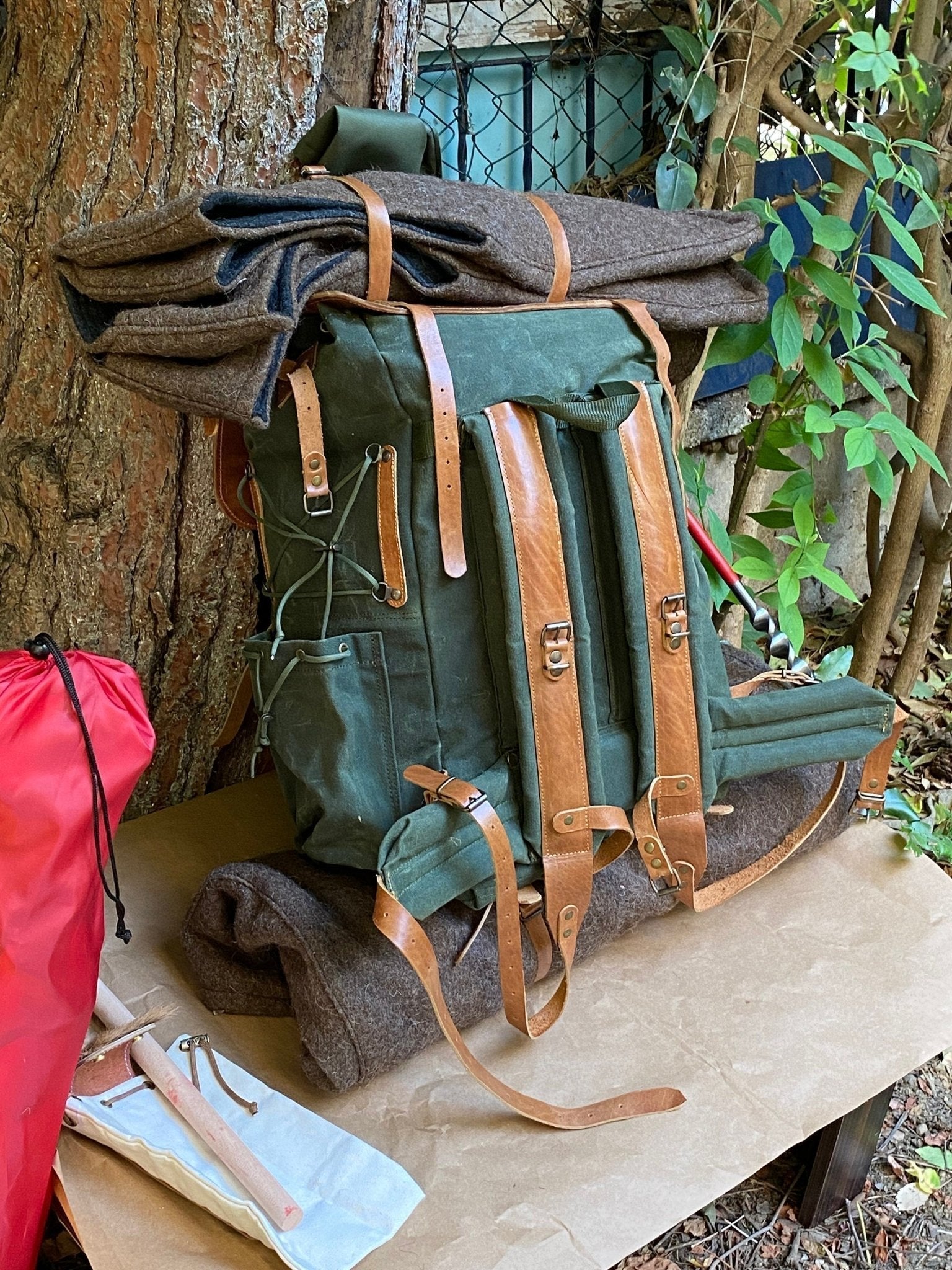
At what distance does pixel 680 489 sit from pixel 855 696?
1.11 ft

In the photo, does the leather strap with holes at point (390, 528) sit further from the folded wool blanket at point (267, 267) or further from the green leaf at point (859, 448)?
the green leaf at point (859, 448)

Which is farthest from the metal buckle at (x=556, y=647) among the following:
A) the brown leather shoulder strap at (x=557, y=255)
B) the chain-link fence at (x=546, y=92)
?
the chain-link fence at (x=546, y=92)

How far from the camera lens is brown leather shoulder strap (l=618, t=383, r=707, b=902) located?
3.64ft

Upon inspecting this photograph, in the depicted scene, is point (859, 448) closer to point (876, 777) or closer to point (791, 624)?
point (791, 624)

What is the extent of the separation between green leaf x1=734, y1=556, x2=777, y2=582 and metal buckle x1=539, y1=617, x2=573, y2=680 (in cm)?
57

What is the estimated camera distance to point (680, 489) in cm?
114

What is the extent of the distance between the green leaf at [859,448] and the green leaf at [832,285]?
18cm

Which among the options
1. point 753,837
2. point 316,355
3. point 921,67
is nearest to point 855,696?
point 753,837

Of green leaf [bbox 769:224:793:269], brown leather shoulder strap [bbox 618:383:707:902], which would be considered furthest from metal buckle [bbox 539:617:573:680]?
green leaf [bbox 769:224:793:269]

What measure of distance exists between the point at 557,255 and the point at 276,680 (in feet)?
1.70

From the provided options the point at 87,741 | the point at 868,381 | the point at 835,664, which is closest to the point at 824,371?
the point at 868,381

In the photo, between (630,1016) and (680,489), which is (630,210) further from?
(630,1016)

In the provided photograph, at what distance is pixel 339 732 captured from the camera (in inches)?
40.3

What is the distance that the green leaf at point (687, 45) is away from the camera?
1.52m
